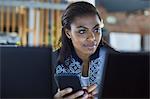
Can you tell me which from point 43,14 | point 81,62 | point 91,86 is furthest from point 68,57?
point 43,14

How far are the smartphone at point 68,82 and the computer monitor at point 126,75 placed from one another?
0.21 meters

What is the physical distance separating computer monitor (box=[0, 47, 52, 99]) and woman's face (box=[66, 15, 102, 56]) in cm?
39

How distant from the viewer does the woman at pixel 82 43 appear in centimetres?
125

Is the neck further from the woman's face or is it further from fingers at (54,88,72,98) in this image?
fingers at (54,88,72,98)

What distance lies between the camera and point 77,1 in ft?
4.63

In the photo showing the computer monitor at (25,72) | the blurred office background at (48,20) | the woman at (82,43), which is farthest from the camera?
the blurred office background at (48,20)

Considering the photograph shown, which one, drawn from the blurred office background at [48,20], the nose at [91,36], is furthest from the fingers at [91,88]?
the blurred office background at [48,20]

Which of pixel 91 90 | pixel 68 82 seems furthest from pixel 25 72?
pixel 91 90

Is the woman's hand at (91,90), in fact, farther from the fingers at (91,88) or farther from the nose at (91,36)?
the nose at (91,36)

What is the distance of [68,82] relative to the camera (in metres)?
1.15

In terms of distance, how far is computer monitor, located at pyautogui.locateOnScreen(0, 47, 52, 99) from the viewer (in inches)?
36.3

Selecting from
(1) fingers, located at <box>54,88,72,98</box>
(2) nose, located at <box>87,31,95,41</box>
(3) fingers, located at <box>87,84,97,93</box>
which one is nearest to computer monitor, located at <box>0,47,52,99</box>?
(1) fingers, located at <box>54,88,72,98</box>

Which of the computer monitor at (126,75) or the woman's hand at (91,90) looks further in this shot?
the woman's hand at (91,90)

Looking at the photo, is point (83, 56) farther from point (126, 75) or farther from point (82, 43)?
point (126, 75)
